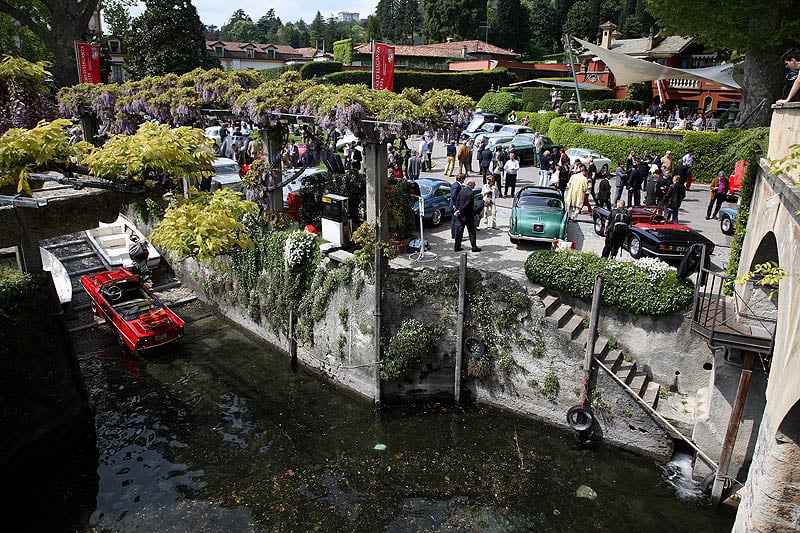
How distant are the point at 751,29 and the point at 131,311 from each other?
26.3 meters

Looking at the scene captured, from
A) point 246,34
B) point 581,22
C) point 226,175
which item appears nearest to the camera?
point 226,175

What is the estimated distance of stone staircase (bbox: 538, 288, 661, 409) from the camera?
1254 cm

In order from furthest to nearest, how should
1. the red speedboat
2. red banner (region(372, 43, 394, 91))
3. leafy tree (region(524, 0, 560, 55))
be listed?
leafy tree (region(524, 0, 560, 55))
red banner (region(372, 43, 394, 91))
the red speedboat

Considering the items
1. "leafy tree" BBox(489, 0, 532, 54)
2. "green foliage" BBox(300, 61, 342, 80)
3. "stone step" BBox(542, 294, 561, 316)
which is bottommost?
"stone step" BBox(542, 294, 561, 316)

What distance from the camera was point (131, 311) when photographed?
16.4m

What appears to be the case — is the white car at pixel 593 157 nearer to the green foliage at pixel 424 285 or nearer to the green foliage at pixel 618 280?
the green foliage at pixel 618 280

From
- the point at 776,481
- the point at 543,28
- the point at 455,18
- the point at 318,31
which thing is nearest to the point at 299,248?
the point at 776,481

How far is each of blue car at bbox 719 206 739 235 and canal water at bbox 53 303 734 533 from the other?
414 inches

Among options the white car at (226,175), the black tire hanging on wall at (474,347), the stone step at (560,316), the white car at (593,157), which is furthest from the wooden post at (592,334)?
the white car at (593,157)

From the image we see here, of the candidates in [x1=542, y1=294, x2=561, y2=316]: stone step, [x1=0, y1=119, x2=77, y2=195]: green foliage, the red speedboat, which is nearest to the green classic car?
[x1=542, y1=294, x2=561, y2=316]: stone step

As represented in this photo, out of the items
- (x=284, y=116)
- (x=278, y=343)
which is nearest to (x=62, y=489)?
(x=278, y=343)

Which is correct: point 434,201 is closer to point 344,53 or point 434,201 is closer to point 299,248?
point 299,248

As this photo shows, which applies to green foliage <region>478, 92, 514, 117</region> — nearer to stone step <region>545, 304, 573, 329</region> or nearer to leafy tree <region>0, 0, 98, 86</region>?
leafy tree <region>0, 0, 98, 86</region>

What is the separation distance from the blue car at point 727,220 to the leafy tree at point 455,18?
68.1 metres
